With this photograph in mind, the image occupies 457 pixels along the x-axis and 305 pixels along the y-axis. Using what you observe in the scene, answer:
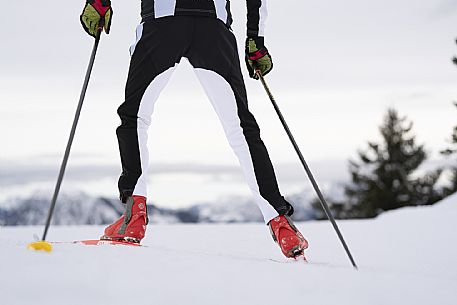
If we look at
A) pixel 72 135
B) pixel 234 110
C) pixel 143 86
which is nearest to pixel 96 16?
pixel 143 86

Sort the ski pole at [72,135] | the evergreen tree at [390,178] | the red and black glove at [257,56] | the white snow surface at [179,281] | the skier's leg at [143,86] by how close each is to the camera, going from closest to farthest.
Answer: the white snow surface at [179,281], the ski pole at [72,135], the skier's leg at [143,86], the red and black glove at [257,56], the evergreen tree at [390,178]

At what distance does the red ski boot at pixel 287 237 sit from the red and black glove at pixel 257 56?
3.74 ft

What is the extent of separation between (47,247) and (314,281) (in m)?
1.18

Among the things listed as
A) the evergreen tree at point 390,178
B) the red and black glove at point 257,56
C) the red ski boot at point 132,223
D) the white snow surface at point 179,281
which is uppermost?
the red and black glove at point 257,56

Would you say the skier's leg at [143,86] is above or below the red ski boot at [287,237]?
above

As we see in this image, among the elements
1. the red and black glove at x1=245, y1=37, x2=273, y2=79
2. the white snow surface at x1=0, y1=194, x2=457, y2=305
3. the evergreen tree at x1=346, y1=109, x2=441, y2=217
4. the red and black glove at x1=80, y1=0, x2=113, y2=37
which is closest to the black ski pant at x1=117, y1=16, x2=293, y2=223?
the red and black glove at x1=80, y1=0, x2=113, y2=37

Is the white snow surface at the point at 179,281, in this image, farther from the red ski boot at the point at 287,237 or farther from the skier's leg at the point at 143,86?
the skier's leg at the point at 143,86

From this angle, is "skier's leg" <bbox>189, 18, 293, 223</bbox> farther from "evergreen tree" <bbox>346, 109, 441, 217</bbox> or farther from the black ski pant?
"evergreen tree" <bbox>346, 109, 441, 217</bbox>

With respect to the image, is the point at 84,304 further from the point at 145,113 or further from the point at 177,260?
the point at 145,113

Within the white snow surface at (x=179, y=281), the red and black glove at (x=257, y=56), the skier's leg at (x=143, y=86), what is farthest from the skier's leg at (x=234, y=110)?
the white snow surface at (x=179, y=281)

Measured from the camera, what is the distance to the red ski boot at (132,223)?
3.18m

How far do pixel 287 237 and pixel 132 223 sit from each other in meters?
1.01

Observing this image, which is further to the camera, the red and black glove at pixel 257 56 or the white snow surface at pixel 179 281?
the red and black glove at pixel 257 56

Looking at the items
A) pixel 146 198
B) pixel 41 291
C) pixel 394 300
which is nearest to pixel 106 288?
pixel 41 291
